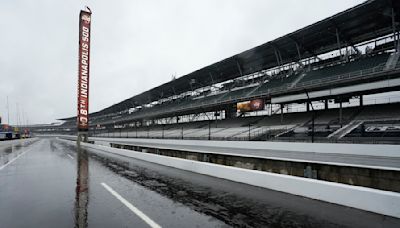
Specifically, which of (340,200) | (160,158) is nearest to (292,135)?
(160,158)

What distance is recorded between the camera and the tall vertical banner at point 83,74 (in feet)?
134

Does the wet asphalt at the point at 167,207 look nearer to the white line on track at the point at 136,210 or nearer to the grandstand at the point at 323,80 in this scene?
the white line on track at the point at 136,210

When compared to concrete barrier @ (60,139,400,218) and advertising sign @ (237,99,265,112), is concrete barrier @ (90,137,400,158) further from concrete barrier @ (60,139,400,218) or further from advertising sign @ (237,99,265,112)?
concrete barrier @ (60,139,400,218)

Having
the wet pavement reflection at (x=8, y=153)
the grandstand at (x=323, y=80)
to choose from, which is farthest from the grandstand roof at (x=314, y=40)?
the wet pavement reflection at (x=8, y=153)

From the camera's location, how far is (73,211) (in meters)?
5.43

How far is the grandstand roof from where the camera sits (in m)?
23.7

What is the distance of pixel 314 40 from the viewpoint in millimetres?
29312

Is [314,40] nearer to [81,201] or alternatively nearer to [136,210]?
[136,210]

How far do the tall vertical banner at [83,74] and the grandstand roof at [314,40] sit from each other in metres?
18.4

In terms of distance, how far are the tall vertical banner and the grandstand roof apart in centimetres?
1838

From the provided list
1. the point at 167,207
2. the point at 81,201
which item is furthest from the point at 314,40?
the point at 81,201

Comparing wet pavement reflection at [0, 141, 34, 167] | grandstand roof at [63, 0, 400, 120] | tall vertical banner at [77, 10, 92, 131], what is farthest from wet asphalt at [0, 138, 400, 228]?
tall vertical banner at [77, 10, 92, 131]

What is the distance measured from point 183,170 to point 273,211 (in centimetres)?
684

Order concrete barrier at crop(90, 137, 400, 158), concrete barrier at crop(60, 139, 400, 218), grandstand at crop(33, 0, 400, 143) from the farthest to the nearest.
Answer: grandstand at crop(33, 0, 400, 143)
concrete barrier at crop(90, 137, 400, 158)
concrete barrier at crop(60, 139, 400, 218)
